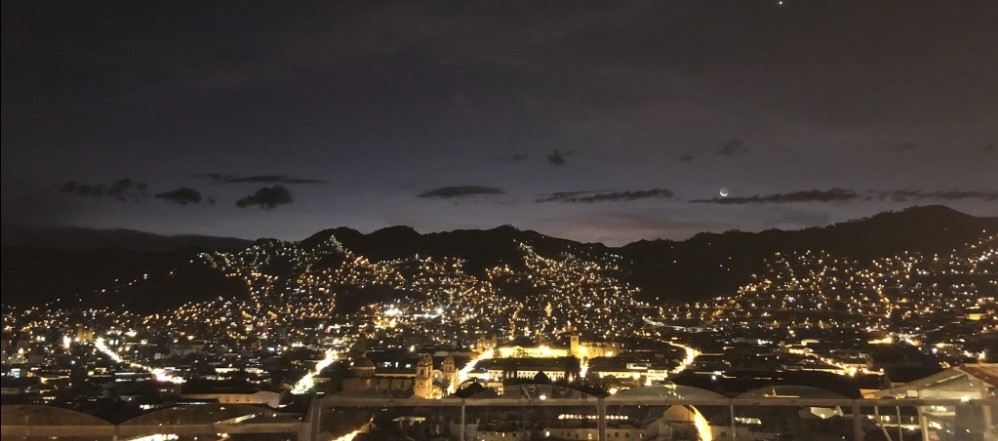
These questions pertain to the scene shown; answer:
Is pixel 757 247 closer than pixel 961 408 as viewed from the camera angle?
No

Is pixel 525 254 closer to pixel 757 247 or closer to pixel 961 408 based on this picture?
pixel 757 247

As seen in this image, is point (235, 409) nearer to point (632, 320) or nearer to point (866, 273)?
→ point (632, 320)

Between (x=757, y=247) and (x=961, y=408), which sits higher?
(x=757, y=247)

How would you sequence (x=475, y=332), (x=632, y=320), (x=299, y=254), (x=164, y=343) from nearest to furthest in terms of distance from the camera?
(x=164, y=343) → (x=475, y=332) → (x=632, y=320) → (x=299, y=254)

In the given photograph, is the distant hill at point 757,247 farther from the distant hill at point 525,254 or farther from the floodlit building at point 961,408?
the floodlit building at point 961,408

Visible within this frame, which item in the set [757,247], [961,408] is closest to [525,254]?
[757,247]

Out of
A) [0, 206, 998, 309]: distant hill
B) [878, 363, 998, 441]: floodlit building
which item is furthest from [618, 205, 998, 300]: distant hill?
[878, 363, 998, 441]: floodlit building

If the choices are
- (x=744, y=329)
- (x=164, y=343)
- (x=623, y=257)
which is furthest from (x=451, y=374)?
(x=623, y=257)

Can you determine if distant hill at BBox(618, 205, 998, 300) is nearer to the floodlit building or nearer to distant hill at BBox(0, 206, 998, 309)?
distant hill at BBox(0, 206, 998, 309)
